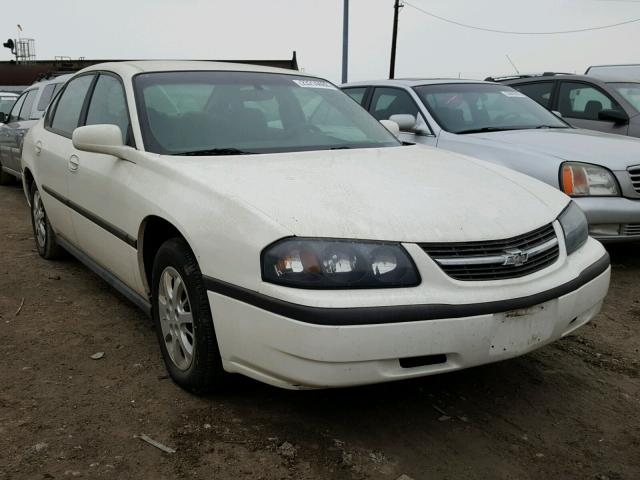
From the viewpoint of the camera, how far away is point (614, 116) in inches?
282

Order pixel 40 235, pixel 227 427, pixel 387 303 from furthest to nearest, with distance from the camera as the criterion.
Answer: pixel 40 235 → pixel 227 427 → pixel 387 303

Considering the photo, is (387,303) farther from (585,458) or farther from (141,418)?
(141,418)

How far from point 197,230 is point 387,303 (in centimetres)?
85

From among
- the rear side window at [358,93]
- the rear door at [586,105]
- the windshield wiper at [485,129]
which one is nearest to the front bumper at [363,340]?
the windshield wiper at [485,129]

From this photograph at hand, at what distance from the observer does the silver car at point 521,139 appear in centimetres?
492

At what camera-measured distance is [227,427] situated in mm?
2715

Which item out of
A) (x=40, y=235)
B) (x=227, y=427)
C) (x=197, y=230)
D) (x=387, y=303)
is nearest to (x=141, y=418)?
(x=227, y=427)

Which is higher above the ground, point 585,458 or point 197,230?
point 197,230

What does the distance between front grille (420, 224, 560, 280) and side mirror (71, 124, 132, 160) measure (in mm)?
1726

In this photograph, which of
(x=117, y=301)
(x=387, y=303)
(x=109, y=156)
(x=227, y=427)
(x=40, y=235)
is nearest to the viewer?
(x=387, y=303)

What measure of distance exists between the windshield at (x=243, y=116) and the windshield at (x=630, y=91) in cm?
472

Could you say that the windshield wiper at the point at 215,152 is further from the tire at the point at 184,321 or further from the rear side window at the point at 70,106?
the rear side window at the point at 70,106

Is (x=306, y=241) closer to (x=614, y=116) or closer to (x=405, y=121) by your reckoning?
(x=405, y=121)

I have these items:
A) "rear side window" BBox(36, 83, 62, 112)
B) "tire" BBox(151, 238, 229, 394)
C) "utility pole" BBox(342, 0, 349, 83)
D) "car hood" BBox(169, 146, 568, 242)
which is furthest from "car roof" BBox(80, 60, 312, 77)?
"utility pole" BBox(342, 0, 349, 83)
